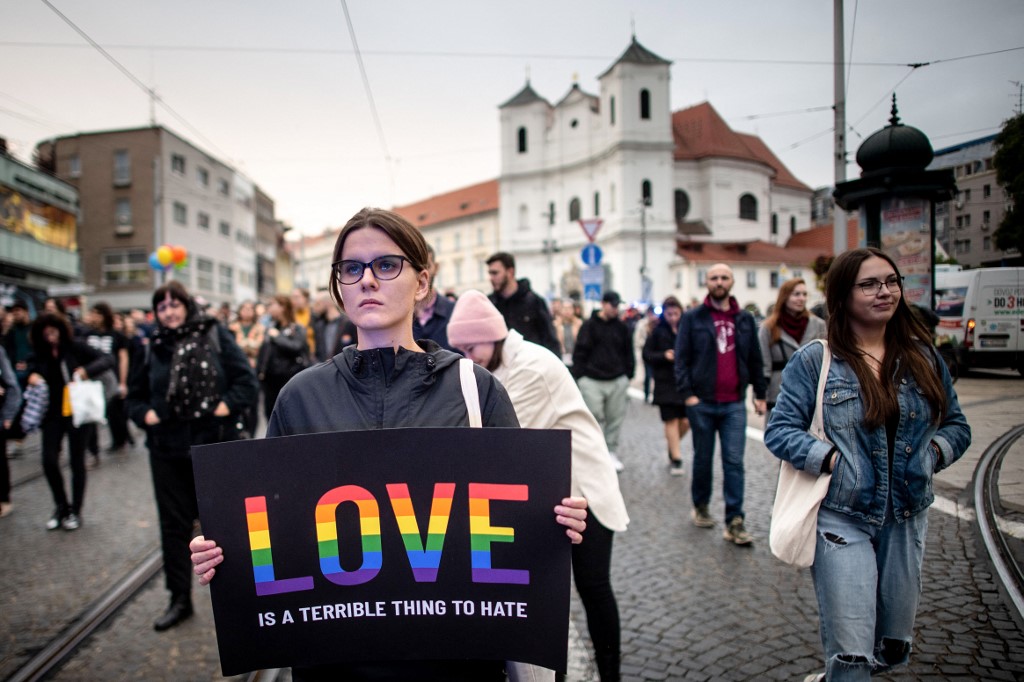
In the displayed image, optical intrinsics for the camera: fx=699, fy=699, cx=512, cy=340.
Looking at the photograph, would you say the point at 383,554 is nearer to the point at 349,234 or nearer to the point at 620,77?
the point at 349,234

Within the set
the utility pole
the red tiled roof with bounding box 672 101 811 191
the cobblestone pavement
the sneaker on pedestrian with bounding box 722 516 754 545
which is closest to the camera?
the cobblestone pavement

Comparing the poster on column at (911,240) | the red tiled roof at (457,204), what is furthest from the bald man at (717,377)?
the red tiled roof at (457,204)

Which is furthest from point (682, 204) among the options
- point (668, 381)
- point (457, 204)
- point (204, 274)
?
point (668, 381)

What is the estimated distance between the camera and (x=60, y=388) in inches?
258

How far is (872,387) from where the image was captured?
2557mm

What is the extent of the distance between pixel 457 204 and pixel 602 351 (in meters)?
83.3

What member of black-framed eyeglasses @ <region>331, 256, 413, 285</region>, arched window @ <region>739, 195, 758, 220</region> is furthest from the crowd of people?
arched window @ <region>739, 195, 758, 220</region>

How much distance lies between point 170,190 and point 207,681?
141ft

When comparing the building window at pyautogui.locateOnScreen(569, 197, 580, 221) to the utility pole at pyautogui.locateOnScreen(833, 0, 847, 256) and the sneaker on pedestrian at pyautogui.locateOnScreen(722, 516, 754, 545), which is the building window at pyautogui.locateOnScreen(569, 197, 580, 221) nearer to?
the utility pole at pyautogui.locateOnScreen(833, 0, 847, 256)

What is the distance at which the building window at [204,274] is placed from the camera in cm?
4406

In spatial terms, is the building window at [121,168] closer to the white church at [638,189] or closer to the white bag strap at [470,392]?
the white church at [638,189]

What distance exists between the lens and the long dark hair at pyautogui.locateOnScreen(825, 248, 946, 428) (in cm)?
254

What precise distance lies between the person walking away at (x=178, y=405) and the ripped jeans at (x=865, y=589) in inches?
136

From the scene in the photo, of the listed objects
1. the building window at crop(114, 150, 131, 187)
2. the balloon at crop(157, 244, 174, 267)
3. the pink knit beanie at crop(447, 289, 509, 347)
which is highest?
Answer: the building window at crop(114, 150, 131, 187)
